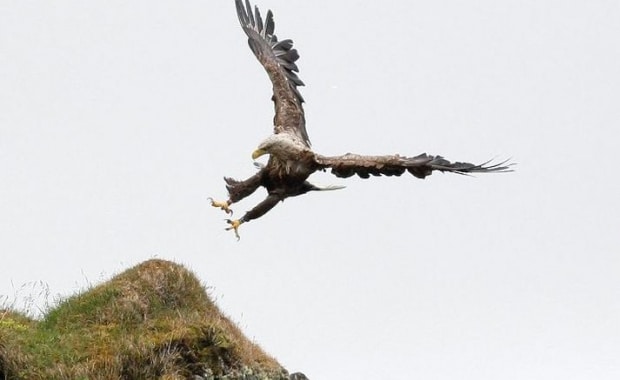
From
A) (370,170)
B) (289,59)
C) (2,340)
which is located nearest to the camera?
(2,340)

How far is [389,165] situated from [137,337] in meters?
5.01

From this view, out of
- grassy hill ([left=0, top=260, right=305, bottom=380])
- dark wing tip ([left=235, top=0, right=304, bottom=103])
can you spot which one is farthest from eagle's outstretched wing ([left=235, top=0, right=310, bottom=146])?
grassy hill ([left=0, top=260, right=305, bottom=380])

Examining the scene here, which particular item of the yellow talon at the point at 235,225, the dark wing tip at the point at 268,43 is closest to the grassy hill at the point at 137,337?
the yellow talon at the point at 235,225

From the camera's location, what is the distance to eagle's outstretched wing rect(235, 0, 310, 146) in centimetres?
2070

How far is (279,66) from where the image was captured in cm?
2252

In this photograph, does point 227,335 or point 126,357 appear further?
point 227,335

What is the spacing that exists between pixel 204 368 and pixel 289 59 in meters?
7.39

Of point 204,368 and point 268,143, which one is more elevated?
point 268,143

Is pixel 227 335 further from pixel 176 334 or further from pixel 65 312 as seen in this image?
pixel 65 312

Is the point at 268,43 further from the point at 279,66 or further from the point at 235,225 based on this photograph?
the point at 235,225

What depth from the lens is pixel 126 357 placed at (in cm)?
1791

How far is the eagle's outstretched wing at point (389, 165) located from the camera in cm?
1805

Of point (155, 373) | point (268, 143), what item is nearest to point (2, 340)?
point (155, 373)

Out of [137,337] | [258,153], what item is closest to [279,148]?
[258,153]
